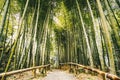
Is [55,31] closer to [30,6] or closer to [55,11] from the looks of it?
[55,11]

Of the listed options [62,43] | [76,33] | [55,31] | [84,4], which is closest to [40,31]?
[76,33]

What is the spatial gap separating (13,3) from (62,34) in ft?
29.6

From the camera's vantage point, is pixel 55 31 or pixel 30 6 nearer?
pixel 30 6

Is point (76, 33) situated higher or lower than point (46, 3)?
lower

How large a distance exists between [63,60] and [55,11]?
989cm

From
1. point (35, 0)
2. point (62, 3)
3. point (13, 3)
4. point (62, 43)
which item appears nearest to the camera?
point (35, 0)

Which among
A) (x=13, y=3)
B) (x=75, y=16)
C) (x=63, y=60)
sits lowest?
(x=63, y=60)

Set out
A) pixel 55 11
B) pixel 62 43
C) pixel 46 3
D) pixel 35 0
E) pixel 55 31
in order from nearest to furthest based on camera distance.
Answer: pixel 35 0, pixel 46 3, pixel 55 11, pixel 55 31, pixel 62 43

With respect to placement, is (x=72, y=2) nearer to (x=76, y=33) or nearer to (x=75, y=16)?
(x=75, y=16)

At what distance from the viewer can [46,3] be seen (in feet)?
28.1

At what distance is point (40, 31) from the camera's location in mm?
8898

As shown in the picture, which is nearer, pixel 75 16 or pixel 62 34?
pixel 75 16

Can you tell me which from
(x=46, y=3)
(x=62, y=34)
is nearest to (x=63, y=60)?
(x=62, y=34)

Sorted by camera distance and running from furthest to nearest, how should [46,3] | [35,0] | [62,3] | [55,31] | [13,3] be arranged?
[55,31]
[62,3]
[46,3]
[13,3]
[35,0]
